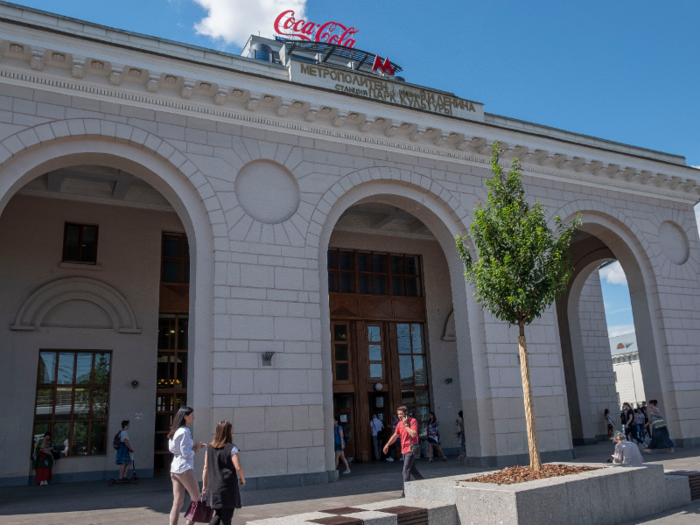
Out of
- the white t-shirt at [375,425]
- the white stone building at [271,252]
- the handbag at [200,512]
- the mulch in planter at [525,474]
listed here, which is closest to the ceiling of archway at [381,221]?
the white stone building at [271,252]

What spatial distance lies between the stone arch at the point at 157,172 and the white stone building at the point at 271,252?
40 mm

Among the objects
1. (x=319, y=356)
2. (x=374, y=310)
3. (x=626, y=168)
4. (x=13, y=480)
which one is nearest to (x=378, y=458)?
(x=374, y=310)

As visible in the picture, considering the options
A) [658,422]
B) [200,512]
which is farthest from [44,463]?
[658,422]

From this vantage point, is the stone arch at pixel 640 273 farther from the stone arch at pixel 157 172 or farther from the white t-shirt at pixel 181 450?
the white t-shirt at pixel 181 450

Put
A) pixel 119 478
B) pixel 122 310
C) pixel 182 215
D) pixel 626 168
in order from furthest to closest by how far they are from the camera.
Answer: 1. pixel 626 168
2. pixel 122 310
3. pixel 119 478
4. pixel 182 215

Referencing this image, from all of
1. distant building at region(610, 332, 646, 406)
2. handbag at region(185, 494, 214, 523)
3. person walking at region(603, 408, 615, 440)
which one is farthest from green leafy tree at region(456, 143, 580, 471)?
distant building at region(610, 332, 646, 406)

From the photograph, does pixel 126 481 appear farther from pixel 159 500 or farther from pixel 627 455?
pixel 627 455

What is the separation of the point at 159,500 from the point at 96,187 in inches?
354

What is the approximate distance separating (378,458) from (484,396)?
5.64m

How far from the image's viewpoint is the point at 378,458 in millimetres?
18047

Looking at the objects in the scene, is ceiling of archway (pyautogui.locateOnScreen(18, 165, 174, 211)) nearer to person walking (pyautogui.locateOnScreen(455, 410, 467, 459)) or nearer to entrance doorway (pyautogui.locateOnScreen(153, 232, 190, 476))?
entrance doorway (pyautogui.locateOnScreen(153, 232, 190, 476))

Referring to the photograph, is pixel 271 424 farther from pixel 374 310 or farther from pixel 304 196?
pixel 374 310

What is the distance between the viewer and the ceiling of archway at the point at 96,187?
47.9 feet

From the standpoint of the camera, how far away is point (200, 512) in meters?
6.25
